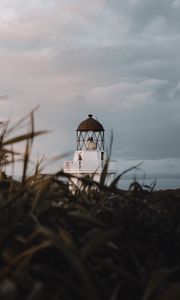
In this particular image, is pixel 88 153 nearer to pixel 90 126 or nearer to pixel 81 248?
pixel 90 126

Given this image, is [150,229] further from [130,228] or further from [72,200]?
[72,200]

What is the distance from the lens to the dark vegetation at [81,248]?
0.89 meters

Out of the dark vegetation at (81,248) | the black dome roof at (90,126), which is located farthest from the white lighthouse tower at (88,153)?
the dark vegetation at (81,248)

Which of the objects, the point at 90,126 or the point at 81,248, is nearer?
the point at 81,248

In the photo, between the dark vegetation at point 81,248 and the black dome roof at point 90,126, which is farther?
the black dome roof at point 90,126

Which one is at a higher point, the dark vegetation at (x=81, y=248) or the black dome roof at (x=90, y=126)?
the black dome roof at (x=90, y=126)

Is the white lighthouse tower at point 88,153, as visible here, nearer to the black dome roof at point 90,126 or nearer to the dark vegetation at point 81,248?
the black dome roof at point 90,126

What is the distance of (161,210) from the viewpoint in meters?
1.69

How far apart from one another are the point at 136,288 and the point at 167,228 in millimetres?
548

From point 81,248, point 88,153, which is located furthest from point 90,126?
point 81,248

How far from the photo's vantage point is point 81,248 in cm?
117

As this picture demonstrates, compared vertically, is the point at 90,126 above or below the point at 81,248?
above

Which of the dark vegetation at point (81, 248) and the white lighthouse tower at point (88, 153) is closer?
the dark vegetation at point (81, 248)

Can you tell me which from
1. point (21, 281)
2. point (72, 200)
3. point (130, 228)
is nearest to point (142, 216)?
point (130, 228)
